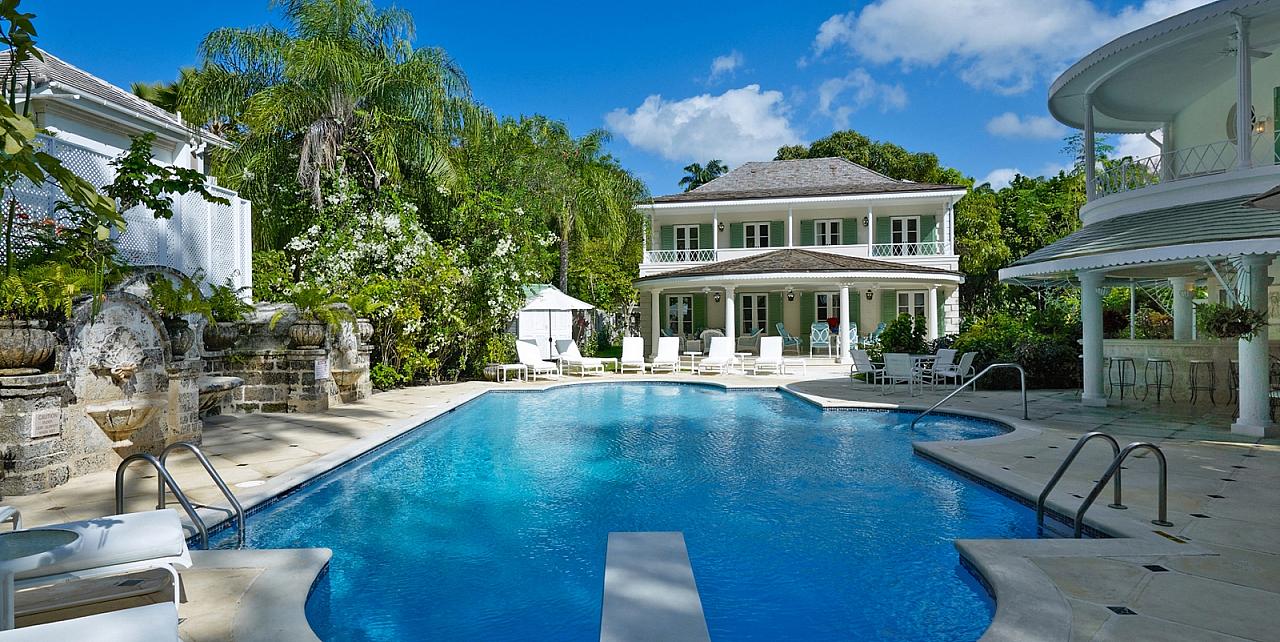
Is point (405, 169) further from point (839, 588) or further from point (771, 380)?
point (839, 588)

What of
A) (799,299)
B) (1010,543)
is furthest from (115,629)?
(799,299)

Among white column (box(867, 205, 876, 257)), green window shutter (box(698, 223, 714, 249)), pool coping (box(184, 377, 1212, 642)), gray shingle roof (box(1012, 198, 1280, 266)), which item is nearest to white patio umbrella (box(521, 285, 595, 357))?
green window shutter (box(698, 223, 714, 249))

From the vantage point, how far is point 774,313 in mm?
27109

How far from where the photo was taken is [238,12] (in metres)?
17.4

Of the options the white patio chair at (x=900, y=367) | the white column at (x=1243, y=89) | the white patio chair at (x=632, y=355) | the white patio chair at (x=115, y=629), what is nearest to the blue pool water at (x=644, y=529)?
the white patio chair at (x=115, y=629)

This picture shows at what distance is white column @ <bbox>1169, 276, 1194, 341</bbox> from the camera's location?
45.8 ft

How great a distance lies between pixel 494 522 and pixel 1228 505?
240 inches

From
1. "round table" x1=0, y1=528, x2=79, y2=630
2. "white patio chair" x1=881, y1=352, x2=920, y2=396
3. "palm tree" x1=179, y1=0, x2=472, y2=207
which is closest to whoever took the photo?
"round table" x1=0, y1=528, x2=79, y2=630

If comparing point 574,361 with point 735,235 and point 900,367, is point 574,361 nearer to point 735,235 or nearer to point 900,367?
point 900,367

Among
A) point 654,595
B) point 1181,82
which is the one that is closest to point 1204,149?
point 1181,82

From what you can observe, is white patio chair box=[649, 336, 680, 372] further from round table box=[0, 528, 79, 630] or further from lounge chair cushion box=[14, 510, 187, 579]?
round table box=[0, 528, 79, 630]

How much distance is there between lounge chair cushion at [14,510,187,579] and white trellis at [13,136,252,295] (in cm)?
742

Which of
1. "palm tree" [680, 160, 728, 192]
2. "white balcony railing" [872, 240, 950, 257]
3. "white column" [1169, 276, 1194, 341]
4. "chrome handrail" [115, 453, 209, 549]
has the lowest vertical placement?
"chrome handrail" [115, 453, 209, 549]

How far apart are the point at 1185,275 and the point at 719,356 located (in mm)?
10458
